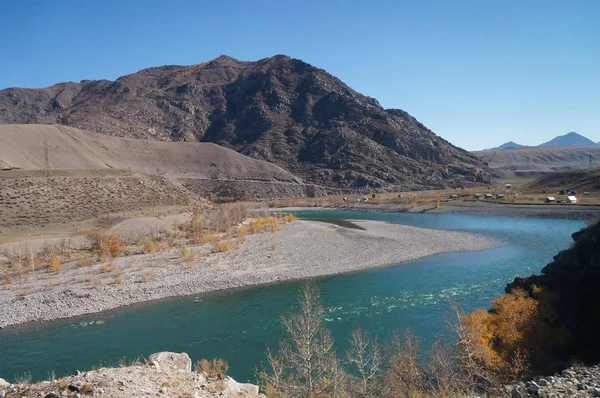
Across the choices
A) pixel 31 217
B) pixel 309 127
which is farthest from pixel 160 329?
pixel 309 127

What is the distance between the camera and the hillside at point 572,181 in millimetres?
72125

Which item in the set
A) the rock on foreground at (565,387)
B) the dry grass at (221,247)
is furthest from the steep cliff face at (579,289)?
the dry grass at (221,247)

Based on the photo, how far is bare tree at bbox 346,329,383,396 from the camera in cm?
1171

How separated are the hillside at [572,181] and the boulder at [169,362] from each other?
266 ft

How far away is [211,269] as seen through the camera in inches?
1211

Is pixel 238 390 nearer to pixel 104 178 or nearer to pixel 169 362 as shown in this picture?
pixel 169 362

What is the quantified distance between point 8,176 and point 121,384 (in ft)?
152

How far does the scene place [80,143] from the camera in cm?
7412

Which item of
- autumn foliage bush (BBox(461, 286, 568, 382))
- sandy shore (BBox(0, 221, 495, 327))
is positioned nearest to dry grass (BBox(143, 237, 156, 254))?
sandy shore (BBox(0, 221, 495, 327))

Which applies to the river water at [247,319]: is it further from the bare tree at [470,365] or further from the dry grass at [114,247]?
the dry grass at [114,247]

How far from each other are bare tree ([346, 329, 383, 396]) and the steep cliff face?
7434 millimetres

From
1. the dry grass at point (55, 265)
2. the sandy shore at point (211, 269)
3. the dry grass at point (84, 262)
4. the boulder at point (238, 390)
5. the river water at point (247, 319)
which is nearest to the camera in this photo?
the boulder at point (238, 390)

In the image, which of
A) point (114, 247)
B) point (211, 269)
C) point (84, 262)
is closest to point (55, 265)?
point (84, 262)

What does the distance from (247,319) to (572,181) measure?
273 ft
